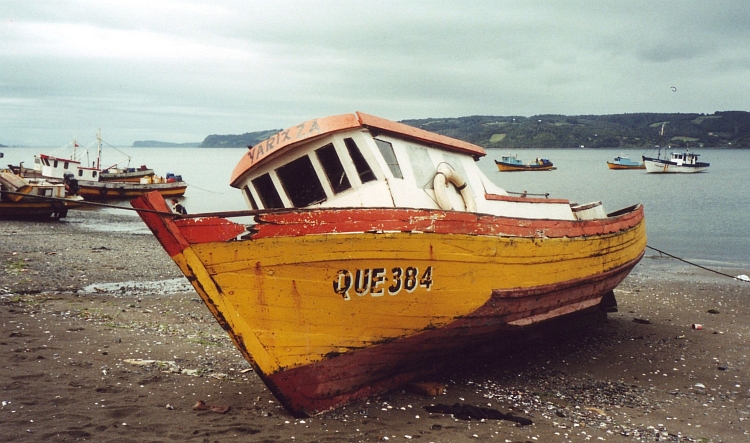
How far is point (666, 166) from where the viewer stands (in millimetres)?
86125

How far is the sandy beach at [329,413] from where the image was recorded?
6332mm

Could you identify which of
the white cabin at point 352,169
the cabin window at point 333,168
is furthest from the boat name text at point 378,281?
the cabin window at point 333,168

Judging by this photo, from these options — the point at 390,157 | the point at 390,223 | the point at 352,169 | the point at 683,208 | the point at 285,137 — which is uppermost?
the point at 285,137

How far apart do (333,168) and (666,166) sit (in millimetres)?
88798

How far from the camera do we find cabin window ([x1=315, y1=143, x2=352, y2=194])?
7426mm

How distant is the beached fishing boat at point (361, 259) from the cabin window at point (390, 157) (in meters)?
0.02

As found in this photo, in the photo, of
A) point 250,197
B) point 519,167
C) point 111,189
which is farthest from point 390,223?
point 519,167

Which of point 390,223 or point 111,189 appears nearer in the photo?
point 390,223

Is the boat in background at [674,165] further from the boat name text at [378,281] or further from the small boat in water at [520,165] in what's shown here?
the boat name text at [378,281]

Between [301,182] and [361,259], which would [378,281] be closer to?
[361,259]

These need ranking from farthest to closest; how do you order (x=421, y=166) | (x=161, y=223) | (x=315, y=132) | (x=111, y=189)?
1. (x=111, y=189)
2. (x=421, y=166)
3. (x=315, y=132)
4. (x=161, y=223)

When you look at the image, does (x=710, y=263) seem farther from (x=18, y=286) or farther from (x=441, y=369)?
(x=18, y=286)

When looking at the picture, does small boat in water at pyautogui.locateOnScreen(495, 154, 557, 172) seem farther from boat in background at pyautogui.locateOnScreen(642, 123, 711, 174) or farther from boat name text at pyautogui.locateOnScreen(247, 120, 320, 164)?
boat name text at pyautogui.locateOnScreen(247, 120, 320, 164)

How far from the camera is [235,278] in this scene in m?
6.08
